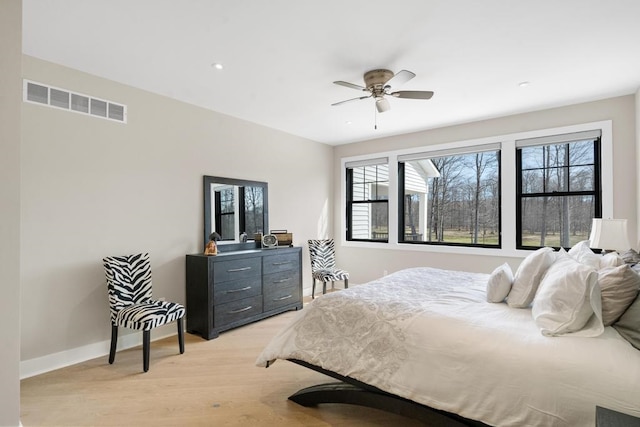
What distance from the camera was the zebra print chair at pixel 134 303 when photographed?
8.95 ft

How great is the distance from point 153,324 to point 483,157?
4.48 metres

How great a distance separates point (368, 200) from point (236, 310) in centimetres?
300

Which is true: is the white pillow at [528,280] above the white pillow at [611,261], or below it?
below

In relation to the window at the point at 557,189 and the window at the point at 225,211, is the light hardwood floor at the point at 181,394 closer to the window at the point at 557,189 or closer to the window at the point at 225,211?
the window at the point at 225,211

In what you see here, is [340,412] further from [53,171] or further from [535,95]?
[535,95]

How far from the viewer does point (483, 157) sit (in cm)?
458

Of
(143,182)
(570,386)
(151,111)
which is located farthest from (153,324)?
(570,386)

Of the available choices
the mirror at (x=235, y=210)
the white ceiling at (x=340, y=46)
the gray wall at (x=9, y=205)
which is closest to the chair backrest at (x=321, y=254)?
the mirror at (x=235, y=210)

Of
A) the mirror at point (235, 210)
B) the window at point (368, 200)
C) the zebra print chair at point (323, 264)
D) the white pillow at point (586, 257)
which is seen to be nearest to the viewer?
the white pillow at point (586, 257)

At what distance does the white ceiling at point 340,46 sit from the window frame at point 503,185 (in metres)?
0.39

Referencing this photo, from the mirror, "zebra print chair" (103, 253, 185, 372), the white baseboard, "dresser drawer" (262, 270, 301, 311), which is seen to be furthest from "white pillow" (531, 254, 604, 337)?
the white baseboard

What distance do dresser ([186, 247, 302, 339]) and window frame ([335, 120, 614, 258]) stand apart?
69.9 inches

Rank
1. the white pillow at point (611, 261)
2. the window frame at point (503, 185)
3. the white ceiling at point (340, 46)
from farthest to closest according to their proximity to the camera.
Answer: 1. the window frame at point (503, 185)
2. the white ceiling at point (340, 46)
3. the white pillow at point (611, 261)

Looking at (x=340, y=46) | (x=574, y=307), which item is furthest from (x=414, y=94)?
(x=574, y=307)
